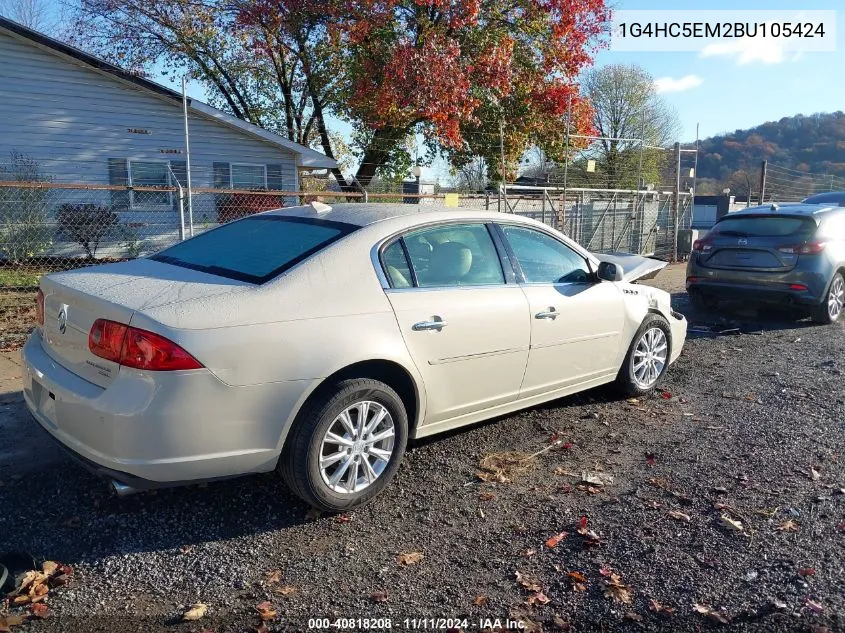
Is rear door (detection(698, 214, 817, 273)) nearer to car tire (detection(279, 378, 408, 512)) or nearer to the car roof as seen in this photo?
the car roof

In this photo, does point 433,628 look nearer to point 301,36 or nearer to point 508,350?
point 508,350

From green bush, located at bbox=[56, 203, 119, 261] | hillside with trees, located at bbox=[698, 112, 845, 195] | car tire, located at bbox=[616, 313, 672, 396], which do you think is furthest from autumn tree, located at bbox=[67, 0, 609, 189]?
hillside with trees, located at bbox=[698, 112, 845, 195]

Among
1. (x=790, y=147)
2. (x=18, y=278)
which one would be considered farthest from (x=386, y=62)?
(x=790, y=147)

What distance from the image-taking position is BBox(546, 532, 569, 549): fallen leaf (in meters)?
3.36

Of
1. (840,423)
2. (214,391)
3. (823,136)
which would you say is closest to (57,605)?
(214,391)

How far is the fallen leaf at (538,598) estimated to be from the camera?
291 centimetres

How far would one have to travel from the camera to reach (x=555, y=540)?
341cm

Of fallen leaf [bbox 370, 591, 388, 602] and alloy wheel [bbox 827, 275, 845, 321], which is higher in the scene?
alloy wheel [bbox 827, 275, 845, 321]

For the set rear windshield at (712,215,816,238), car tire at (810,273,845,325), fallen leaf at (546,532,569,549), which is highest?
rear windshield at (712,215,816,238)

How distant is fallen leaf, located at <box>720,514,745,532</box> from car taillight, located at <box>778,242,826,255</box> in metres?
6.07

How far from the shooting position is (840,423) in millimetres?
5145

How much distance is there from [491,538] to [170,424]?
1.61m

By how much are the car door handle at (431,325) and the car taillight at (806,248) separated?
649 centimetres

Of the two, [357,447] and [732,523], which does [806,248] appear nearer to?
[732,523]
